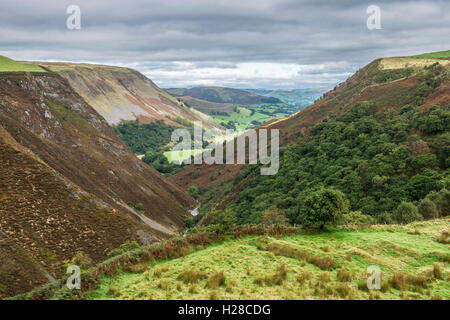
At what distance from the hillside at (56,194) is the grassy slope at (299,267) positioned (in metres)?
16.2

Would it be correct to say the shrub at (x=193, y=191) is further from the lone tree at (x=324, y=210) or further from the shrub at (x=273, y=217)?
the lone tree at (x=324, y=210)

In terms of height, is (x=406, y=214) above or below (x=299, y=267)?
below

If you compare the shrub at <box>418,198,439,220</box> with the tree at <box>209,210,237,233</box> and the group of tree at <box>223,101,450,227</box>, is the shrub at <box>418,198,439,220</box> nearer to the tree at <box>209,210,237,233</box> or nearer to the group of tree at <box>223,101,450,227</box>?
the group of tree at <box>223,101,450,227</box>

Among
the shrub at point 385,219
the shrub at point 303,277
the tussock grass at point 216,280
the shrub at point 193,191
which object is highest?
the tussock grass at point 216,280

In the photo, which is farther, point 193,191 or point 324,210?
point 193,191

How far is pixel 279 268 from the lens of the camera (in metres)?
14.0

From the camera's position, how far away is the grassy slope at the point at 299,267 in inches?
470

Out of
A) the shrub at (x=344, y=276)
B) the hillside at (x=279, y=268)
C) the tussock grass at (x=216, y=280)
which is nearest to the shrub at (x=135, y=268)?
the hillside at (x=279, y=268)

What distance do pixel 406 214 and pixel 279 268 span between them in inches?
648

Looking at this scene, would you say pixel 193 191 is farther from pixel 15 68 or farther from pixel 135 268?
pixel 135 268

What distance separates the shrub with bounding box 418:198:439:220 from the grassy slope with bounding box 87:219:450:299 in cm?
618

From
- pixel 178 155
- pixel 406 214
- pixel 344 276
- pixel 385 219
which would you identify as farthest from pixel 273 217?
pixel 178 155

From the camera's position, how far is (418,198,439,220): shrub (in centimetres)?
2535

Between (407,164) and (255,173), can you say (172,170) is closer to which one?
(255,173)
